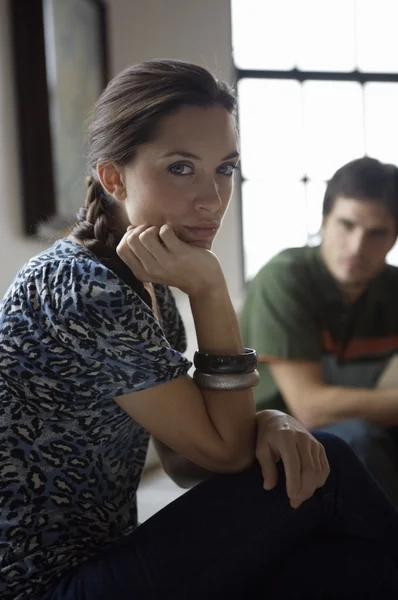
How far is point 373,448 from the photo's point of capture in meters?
1.72

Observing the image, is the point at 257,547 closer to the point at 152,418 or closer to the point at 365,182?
the point at 152,418

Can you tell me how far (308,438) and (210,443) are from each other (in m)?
0.15

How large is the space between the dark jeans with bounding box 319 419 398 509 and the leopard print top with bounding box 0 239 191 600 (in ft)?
2.43

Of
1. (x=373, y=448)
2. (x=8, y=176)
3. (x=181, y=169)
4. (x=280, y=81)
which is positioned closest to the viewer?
(x=181, y=169)

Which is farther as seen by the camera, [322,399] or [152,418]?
[322,399]

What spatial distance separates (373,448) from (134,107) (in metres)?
0.93

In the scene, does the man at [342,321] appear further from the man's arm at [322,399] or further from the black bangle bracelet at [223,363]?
the black bangle bracelet at [223,363]

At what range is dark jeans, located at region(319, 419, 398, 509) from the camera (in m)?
1.71

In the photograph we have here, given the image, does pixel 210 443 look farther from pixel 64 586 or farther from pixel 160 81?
pixel 160 81

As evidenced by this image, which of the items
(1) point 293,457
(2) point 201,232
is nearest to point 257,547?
(1) point 293,457

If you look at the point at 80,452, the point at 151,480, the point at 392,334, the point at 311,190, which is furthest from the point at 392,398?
the point at 311,190

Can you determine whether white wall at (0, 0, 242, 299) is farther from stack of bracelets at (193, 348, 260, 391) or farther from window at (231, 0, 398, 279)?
stack of bracelets at (193, 348, 260, 391)

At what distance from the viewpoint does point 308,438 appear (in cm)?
117

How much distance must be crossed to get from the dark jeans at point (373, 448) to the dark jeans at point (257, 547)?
1.63ft
